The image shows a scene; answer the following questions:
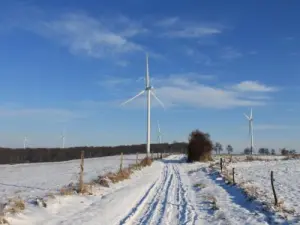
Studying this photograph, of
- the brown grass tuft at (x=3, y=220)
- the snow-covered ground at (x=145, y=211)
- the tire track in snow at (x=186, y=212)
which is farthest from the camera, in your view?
the tire track in snow at (x=186, y=212)

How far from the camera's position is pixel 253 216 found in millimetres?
15289

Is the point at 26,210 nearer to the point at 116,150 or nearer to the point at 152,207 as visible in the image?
the point at 152,207

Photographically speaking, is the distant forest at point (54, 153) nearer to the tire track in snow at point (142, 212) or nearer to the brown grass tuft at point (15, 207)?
the tire track in snow at point (142, 212)

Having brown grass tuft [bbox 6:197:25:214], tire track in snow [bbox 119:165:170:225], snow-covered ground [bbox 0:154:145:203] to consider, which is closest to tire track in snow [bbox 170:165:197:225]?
tire track in snow [bbox 119:165:170:225]

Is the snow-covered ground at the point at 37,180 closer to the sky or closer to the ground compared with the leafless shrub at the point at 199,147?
closer to the ground

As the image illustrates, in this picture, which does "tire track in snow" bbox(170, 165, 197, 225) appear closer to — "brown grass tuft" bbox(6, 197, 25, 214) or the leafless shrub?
"brown grass tuft" bbox(6, 197, 25, 214)

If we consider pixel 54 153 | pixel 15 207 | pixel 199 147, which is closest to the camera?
pixel 15 207

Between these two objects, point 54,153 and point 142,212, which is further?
point 54,153

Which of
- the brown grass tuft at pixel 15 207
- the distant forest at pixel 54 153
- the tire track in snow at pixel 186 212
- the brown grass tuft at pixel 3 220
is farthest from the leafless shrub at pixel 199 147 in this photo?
the distant forest at pixel 54 153

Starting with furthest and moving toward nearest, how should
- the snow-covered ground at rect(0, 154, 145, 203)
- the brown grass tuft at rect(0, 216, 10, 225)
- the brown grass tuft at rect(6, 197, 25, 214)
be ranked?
the snow-covered ground at rect(0, 154, 145, 203)
the brown grass tuft at rect(6, 197, 25, 214)
the brown grass tuft at rect(0, 216, 10, 225)

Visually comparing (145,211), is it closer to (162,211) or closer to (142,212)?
(142,212)

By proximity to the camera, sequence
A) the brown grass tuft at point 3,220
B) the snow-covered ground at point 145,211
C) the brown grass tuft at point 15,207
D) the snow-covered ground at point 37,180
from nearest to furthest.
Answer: the brown grass tuft at point 3,220 → the brown grass tuft at point 15,207 → the snow-covered ground at point 145,211 → the snow-covered ground at point 37,180

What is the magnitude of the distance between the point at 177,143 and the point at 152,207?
7026 inches

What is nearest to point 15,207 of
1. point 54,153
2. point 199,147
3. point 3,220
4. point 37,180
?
point 3,220
